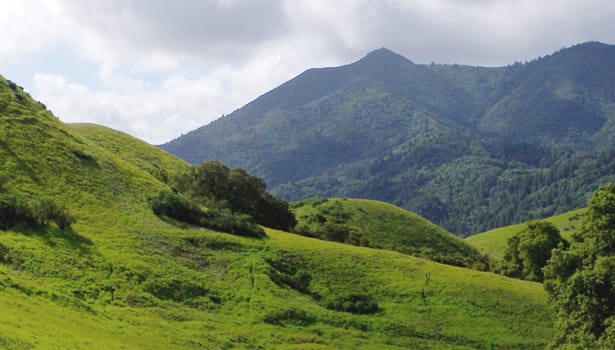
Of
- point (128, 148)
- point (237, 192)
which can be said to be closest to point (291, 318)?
point (237, 192)

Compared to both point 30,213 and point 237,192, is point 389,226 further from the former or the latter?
point 30,213

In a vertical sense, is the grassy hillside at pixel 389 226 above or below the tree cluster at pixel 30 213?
above

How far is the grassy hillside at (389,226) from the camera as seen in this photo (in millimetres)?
129750

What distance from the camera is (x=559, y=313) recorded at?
1909 inches

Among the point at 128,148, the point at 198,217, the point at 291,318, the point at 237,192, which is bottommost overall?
the point at 291,318

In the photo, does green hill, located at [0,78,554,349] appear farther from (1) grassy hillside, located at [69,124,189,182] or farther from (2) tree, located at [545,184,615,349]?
(1) grassy hillside, located at [69,124,189,182]

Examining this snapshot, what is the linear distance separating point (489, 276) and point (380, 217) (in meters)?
75.0

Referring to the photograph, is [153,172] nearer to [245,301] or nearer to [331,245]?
[331,245]

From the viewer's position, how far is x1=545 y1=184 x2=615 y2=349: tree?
44438 millimetres

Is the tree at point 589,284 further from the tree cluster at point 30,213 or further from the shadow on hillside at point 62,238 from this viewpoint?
the tree cluster at point 30,213

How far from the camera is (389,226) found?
139750 millimetres

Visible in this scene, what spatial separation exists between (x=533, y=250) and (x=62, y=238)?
209 feet

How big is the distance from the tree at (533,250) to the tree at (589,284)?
113ft

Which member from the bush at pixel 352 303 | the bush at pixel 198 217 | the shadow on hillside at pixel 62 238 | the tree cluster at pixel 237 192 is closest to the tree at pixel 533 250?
the tree cluster at pixel 237 192
